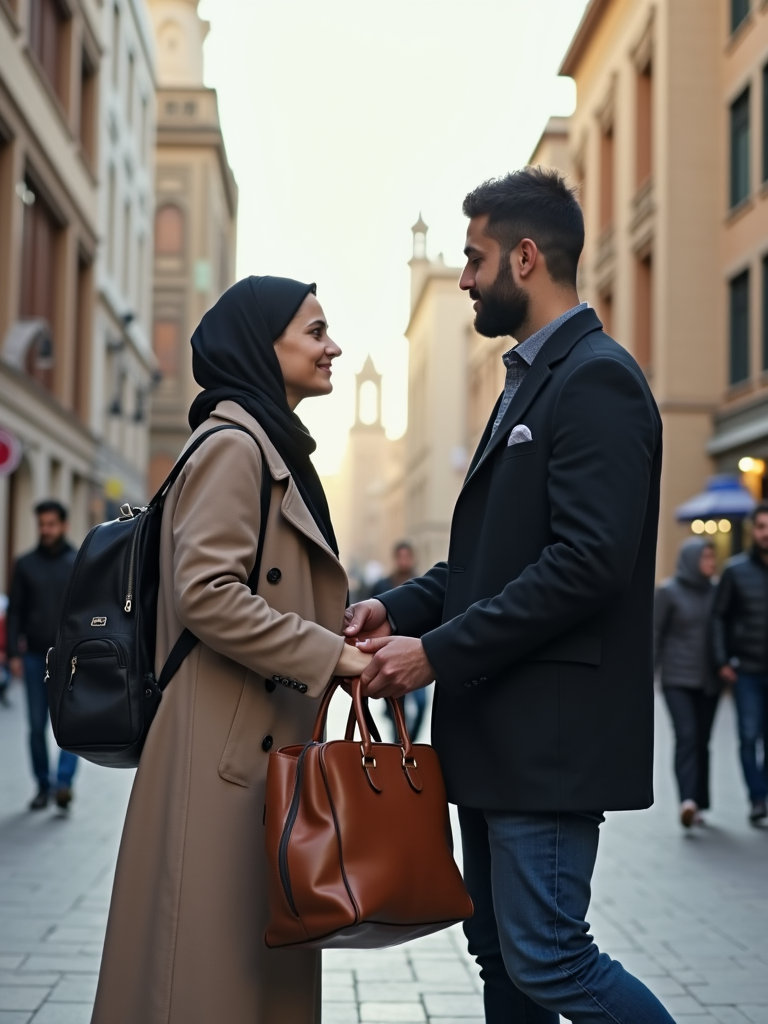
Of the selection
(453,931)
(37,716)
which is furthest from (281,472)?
(37,716)

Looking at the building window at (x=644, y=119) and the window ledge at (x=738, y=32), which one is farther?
the building window at (x=644, y=119)

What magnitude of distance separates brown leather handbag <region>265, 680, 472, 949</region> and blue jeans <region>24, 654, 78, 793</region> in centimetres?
628

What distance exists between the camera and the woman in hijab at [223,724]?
119 inches

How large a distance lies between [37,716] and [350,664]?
6673 millimetres

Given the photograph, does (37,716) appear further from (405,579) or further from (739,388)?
(739,388)

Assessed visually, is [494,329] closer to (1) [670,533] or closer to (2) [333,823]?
(2) [333,823]

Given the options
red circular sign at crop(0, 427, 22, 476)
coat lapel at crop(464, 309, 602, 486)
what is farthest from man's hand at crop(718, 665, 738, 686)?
red circular sign at crop(0, 427, 22, 476)

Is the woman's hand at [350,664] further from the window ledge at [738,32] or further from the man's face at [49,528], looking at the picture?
the window ledge at [738,32]

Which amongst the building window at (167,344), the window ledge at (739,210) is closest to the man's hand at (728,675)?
the window ledge at (739,210)

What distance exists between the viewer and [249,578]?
3.20m

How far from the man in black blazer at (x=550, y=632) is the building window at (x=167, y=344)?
55197 millimetres

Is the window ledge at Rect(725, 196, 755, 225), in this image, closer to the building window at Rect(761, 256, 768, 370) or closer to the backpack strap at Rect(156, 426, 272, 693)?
the building window at Rect(761, 256, 768, 370)

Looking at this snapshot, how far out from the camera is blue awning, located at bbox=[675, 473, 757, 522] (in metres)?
21.4

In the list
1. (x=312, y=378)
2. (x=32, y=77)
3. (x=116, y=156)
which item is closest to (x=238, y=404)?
(x=312, y=378)
